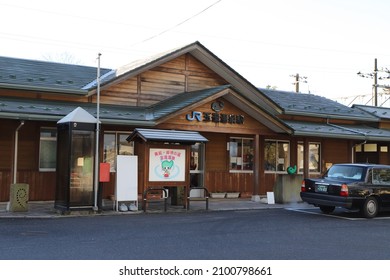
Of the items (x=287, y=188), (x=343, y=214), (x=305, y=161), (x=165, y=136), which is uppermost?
(x=165, y=136)

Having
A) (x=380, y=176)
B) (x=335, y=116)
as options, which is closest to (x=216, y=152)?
(x=335, y=116)

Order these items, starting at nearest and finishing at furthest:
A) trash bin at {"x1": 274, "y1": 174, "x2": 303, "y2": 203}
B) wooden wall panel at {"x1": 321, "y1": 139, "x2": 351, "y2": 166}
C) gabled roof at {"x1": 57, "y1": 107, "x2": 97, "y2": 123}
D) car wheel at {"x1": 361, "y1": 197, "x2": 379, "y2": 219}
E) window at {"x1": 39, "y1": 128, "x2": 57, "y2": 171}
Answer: gabled roof at {"x1": 57, "y1": 107, "x2": 97, "y2": 123}
car wheel at {"x1": 361, "y1": 197, "x2": 379, "y2": 219}
window at {"x1": 39, "y1": 128, "x2": 57, "y2": 171}
trash bin at {"x1": 274, "y1": 174, "x2": 303, "y2": 203}
wooden wall panel at {"x1": 321, "y1": 139, "x2": 351, "y2": 166}

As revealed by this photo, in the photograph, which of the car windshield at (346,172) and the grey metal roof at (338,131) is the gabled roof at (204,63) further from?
the car windshield at (346,172)

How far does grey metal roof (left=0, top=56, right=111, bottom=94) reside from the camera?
16.2 metres

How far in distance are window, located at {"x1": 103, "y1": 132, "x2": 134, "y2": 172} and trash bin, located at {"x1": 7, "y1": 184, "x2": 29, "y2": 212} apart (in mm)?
4330

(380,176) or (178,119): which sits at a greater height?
(178,119)

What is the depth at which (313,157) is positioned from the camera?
22953 mm

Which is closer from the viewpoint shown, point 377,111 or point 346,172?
point 346,172

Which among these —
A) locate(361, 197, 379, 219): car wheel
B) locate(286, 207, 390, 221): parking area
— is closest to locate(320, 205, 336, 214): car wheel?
locate(286, 207, 390, 221): parking area

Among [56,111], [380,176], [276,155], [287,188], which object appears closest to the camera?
[380,176]

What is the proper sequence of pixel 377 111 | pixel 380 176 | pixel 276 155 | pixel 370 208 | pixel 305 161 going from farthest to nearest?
1. pixel 377 111
2. pixel 276 155
3. pixel 305 161
4. pixel 380 176
5. pixel 370 208

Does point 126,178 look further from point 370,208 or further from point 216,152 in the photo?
point 370,208

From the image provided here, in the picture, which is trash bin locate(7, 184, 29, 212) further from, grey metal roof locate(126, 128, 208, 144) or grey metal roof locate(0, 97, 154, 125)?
grey metal roof locate(126, 128, 208, 144)

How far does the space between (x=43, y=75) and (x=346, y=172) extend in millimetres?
11558
